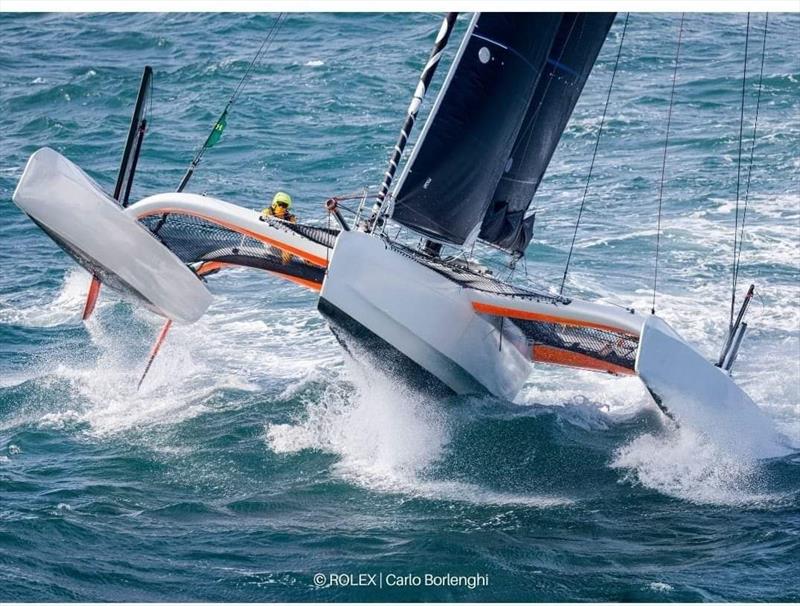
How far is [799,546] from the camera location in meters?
8.62

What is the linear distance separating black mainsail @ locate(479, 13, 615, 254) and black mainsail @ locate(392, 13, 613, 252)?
0.04 feet

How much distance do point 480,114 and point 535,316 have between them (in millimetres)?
1560

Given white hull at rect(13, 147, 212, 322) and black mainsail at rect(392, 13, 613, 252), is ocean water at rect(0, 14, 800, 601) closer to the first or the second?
white hull at rect(13, 147, 212, 322)

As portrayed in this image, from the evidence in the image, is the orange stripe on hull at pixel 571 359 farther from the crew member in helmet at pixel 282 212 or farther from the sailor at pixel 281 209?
the sailor at pixel 281 209

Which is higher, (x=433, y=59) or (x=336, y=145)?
(x=336, y=145)

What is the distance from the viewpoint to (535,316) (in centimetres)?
969

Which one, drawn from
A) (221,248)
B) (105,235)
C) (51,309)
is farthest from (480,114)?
(51,309)

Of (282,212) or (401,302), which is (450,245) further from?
(282,212)

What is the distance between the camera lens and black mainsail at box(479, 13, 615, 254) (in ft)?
34.1

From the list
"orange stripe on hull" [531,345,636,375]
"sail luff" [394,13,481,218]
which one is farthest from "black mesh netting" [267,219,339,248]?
"orange stripe on hull" [531,345,636,375]

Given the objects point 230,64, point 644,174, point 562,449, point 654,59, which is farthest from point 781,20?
point 562,449

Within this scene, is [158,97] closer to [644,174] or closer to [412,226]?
[644,174]

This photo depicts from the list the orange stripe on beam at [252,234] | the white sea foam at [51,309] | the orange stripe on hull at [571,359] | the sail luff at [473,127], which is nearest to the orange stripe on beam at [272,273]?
the orange stripe on beam at [252,234]

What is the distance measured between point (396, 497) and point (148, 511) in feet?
5.71
